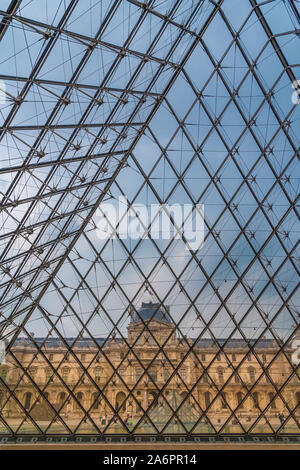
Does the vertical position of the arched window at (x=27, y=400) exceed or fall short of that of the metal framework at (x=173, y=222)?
it falls short

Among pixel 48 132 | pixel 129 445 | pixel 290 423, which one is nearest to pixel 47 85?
pixel 48 132

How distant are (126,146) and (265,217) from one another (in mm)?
8649

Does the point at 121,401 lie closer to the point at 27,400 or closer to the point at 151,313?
the point at 151,313

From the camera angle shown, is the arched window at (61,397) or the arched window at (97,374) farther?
the arched window at (97,374)

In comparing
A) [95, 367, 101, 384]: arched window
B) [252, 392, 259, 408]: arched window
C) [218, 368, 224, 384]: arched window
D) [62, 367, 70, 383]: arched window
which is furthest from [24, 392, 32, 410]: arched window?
[252, 392, 259, 408]: arched window

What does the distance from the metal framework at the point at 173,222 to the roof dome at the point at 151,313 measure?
0.54 metres

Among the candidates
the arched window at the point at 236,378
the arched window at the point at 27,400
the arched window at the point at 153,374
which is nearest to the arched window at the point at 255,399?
the arched window at the point at 236,378

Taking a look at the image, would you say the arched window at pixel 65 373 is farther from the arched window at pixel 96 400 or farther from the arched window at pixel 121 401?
the arched window at pixel 121 401

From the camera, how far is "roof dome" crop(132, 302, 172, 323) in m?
22.0

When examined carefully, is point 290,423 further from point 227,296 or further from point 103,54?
point 103,54

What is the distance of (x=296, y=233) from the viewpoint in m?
22.8

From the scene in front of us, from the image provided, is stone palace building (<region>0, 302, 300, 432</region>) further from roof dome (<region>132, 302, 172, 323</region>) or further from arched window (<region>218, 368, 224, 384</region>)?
roof dome (<region>132, 302, 172, 323</region>)

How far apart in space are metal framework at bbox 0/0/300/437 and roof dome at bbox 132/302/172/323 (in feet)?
Answer: 1.79

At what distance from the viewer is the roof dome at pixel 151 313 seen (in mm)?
22047
